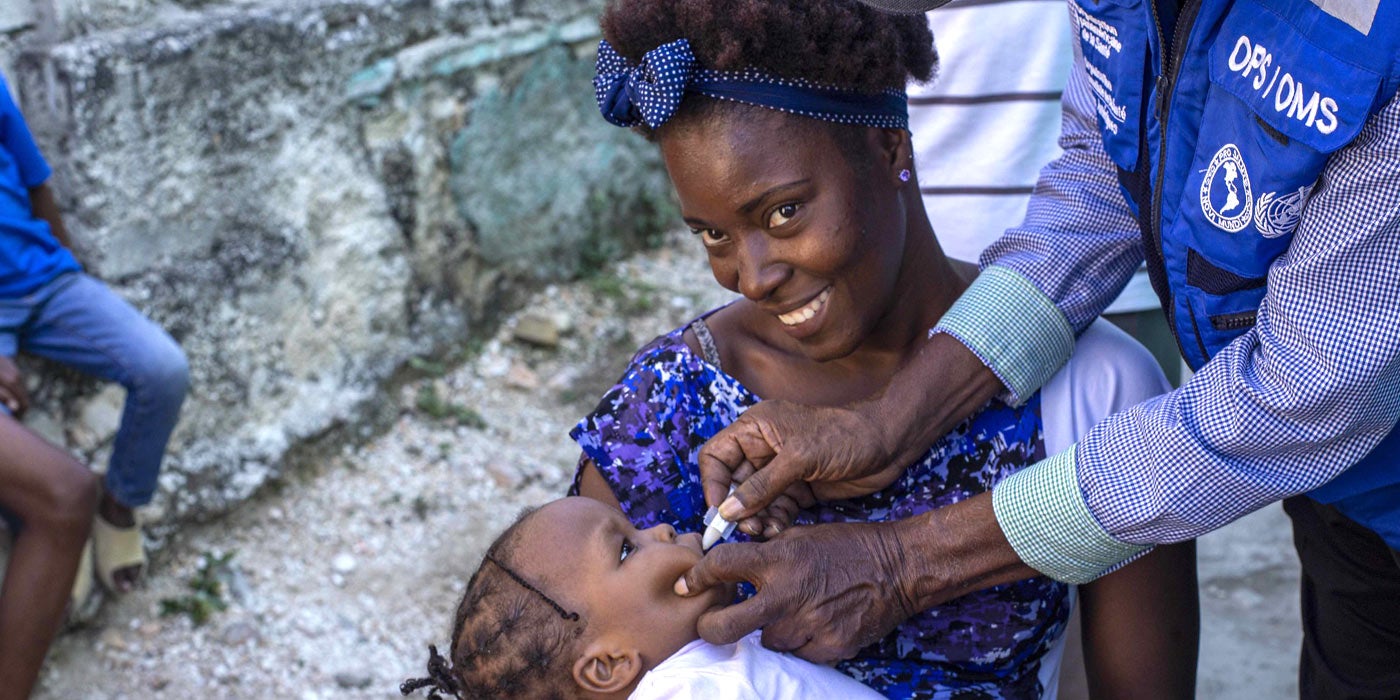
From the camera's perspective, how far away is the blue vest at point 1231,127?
4.79ft

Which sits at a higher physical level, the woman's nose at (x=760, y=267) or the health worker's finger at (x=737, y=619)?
the woman's nose at (x=760, y=267)

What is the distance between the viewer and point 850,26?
191cm

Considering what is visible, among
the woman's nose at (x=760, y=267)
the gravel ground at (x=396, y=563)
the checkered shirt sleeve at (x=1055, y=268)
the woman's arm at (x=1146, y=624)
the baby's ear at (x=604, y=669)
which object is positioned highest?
the woman's nose at (x=760, y=267)

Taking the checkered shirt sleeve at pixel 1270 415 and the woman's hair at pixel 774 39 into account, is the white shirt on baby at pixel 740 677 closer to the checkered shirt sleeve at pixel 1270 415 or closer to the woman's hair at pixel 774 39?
the checkered shirt sleeve at pixel 1270 415

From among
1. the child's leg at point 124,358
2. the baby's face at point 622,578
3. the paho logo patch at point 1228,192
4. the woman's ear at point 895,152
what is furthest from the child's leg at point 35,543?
the paho logo patch at point 1228,192

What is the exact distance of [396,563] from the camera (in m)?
4.03

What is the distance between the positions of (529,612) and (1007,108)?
5.10 ft

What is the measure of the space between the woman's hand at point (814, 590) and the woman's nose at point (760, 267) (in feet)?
1.22

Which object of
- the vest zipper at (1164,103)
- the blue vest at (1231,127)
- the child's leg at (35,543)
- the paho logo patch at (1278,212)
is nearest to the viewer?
the blue vest at (1231,127)

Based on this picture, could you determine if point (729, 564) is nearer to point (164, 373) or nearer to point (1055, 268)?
point (1055, 268)

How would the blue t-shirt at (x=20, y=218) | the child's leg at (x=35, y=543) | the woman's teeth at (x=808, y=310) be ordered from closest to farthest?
the woman's teeth at (x=808, y=310), the child's leg at (x=35, y=543), the blue t-shirt at (x=20, y=218)

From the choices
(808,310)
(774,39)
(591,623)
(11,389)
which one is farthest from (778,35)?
→ (11,389)

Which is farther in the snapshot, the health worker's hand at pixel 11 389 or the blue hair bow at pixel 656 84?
the health worker's hand at pixel 11 389

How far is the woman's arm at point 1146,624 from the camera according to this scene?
6.63 ft
